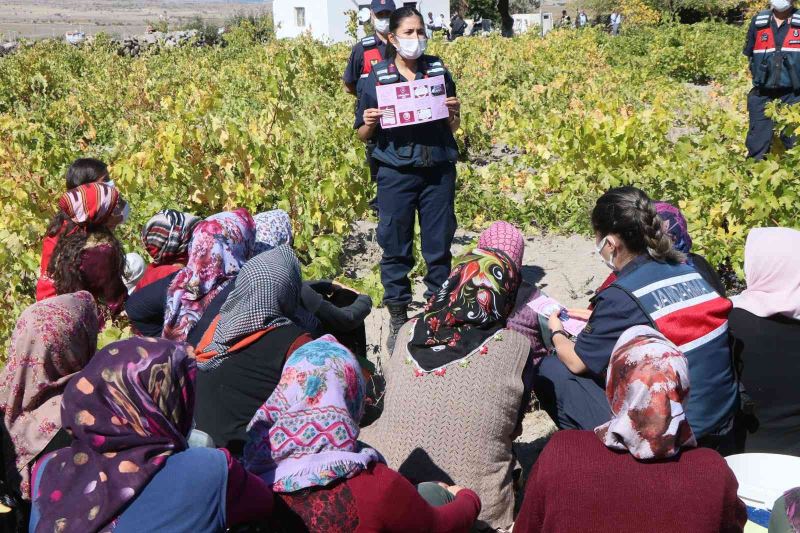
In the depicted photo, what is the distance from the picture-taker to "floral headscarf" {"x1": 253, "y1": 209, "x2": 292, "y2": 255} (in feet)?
12.6

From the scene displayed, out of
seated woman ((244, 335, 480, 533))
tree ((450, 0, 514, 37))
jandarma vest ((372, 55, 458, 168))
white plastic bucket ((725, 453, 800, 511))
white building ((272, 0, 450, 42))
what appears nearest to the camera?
seated woman ((244, 335, 480, 533))

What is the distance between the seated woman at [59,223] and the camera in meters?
3.64

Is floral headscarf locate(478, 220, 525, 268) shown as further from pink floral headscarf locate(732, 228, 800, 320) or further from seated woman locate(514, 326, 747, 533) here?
seated woman locate(514, 326, 747, 533)

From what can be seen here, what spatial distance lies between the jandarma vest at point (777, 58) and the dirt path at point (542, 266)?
7.41ft

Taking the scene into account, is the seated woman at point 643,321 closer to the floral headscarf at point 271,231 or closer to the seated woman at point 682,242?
the seated woman at point 682,242

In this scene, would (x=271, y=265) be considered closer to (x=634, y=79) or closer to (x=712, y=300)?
(x=712, y=300)

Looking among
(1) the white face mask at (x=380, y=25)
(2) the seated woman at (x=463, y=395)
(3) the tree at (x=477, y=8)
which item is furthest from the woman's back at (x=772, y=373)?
(3) the tree at (x=477, y=8)

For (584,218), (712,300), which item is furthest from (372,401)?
(584,218)

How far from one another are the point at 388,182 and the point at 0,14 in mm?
84796

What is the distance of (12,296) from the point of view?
170 inches

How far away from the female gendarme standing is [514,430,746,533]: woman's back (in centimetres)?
215

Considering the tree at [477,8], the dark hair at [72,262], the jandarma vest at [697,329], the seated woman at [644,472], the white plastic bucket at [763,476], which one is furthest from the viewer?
the tree at [477,8]

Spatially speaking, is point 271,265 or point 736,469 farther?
point 271,265

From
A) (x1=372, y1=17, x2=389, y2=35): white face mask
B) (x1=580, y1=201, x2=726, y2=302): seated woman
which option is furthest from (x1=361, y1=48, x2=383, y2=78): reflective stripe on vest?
(x1=580, y1=201, x2=726, y2=302): seated woman
